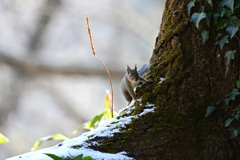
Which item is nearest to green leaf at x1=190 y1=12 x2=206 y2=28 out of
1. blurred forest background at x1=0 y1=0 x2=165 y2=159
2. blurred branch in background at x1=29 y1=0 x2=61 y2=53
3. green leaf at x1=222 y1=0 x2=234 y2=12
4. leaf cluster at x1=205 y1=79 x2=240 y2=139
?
green leaf at x1=222 y1=0 x2=234 y2=12

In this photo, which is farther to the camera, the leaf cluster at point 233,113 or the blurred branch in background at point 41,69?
the blurred branch in background at point 41,69

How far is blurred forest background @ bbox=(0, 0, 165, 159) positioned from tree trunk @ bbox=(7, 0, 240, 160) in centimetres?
283

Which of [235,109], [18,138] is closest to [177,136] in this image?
[235,109]

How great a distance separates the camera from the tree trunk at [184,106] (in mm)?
1396

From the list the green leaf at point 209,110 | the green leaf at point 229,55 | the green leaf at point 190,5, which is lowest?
the green leaf at point 209,110

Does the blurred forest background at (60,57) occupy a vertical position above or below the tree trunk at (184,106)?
above

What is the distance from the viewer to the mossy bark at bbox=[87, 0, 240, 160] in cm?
140

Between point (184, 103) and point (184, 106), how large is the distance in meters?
0.02

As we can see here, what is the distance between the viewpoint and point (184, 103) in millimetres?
1467

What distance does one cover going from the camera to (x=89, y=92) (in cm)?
459

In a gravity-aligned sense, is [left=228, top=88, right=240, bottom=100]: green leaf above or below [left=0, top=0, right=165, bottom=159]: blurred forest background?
below

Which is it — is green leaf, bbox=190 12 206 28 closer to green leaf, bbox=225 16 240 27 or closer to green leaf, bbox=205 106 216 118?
green leaf, bbox=225 16 240 27

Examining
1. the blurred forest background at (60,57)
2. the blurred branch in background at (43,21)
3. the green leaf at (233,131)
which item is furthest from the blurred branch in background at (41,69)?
the green leaf at (233,131)

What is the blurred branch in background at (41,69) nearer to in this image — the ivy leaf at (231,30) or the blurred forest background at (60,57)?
the blurred forest background at (60,57)
